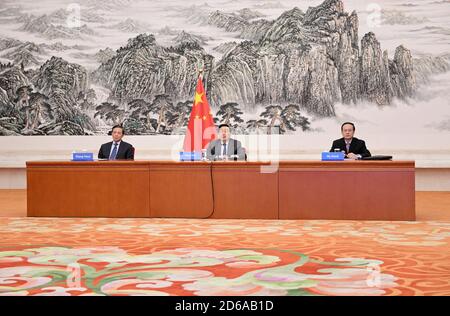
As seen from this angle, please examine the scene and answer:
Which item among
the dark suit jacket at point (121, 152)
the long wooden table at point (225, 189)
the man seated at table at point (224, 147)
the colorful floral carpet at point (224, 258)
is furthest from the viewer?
the dark suit jacket at point (121, 152)

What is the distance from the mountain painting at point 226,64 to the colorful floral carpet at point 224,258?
554 centimetres

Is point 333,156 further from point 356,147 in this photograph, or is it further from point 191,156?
point 191,156

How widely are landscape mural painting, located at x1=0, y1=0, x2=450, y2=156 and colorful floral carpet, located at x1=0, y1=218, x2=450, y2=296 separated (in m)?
5.52

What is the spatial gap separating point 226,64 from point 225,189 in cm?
558

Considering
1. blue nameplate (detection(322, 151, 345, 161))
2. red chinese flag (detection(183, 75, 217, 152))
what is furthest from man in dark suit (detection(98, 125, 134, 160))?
blue nameplate (detection(322, 151, 345, 161))

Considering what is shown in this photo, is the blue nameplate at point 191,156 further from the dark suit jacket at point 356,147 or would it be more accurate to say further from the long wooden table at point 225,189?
the dark suit jacket at point 356,147

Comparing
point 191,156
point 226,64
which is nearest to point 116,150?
point 191,156

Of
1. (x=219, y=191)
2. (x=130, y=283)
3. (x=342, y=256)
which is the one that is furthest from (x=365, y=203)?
(x=130, y=283)

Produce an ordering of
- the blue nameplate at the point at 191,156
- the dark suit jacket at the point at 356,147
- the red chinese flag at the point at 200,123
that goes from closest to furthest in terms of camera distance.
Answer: the blue nameplate at the point at 191,156 < the dark suit jacket at the point at 356,147 < the red chinese flag at the point at 200,123

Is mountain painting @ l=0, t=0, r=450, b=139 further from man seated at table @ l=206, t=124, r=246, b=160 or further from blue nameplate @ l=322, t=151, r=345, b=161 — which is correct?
blue nameplate @ l=322, t=151, r=345, b=161

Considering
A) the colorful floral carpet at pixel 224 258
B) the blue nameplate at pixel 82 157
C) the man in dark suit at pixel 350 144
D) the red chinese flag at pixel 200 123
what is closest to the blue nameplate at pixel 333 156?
the man in dark suit at pixel 350 144

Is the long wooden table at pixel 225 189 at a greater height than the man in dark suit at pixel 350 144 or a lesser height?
lesser

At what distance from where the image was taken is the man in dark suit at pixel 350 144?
26.8 feet

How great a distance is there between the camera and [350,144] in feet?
27.3
